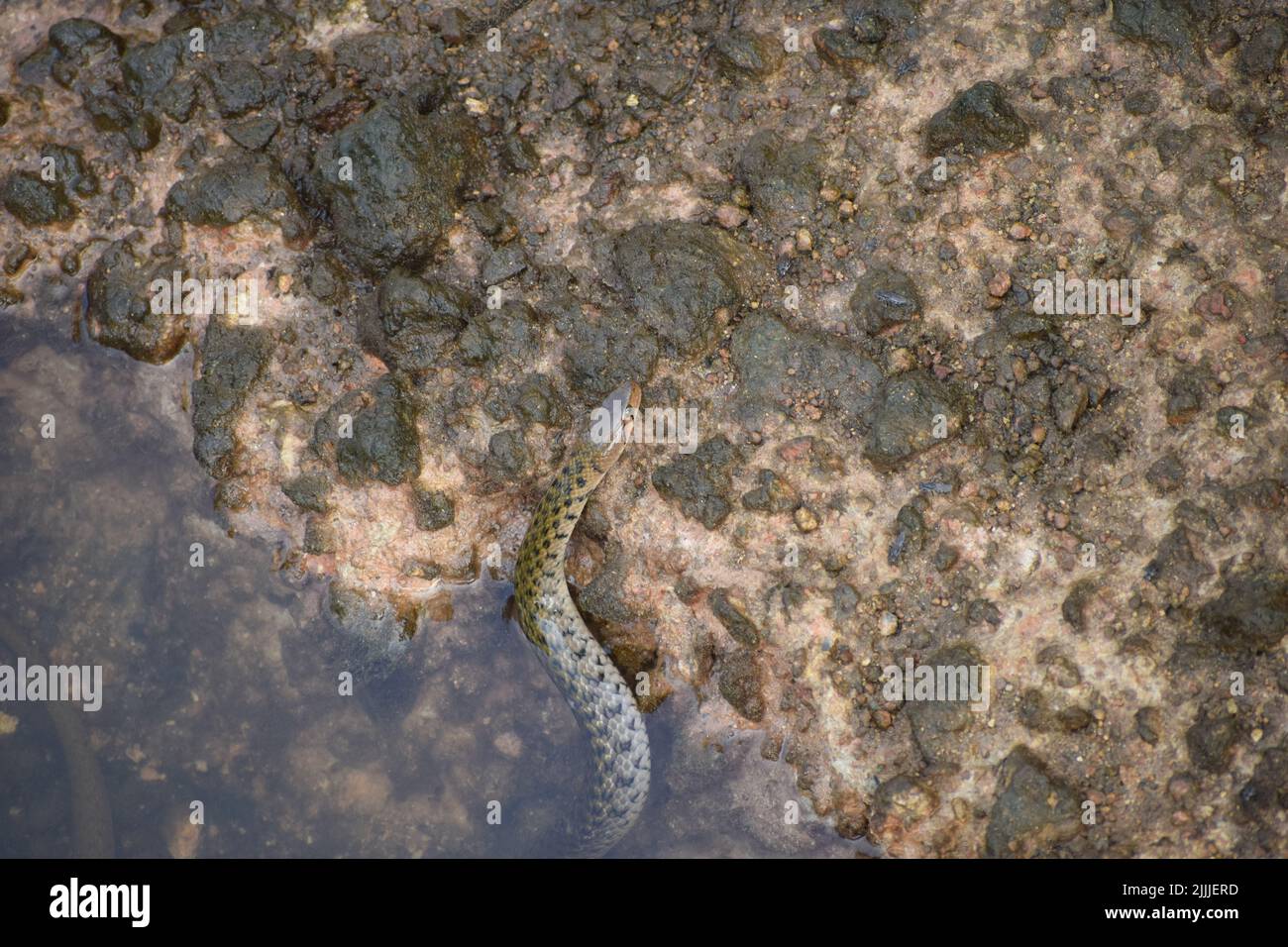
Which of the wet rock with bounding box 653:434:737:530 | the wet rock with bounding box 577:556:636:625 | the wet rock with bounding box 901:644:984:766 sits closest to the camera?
the wet rock with bounding box 901:644:984:766

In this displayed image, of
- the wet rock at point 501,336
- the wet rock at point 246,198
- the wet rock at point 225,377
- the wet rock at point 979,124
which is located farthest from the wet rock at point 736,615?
the wet rock at point 246,198

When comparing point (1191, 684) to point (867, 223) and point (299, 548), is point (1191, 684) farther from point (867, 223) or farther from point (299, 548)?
point (299, 548)

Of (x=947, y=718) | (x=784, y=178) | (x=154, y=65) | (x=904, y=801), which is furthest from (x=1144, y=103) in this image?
(x=154, y=65)

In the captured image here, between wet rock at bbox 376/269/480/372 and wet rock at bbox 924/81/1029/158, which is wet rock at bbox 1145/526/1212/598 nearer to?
wet rock at bbox 924/81/1029/158

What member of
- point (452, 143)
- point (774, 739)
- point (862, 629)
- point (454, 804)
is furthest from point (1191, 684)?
point (452, 143)

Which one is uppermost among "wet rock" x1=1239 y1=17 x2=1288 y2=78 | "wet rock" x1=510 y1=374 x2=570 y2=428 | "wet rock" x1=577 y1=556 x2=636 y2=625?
"wet rock" x1=1239 y1=17 x2=1288 y2=78

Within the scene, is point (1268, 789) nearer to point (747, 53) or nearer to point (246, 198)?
point (747, 53)

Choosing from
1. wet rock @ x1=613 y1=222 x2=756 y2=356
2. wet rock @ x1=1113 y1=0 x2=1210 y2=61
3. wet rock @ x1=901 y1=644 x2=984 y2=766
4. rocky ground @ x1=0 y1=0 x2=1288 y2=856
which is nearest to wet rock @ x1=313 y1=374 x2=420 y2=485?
rocky ground @ x1=0 y1=0 x2=1288 y2=856
